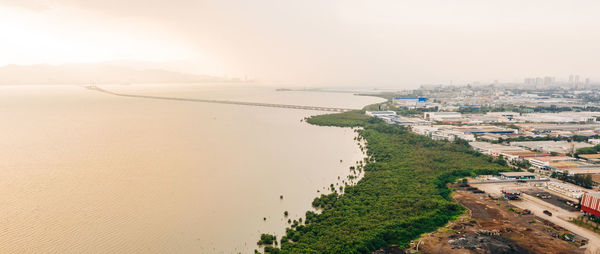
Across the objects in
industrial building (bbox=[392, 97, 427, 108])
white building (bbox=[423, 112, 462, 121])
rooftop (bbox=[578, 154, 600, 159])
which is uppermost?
industrial building (bbox=[392, 97, 427, 108])

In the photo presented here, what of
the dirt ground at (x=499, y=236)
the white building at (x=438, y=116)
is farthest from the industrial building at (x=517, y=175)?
the white building at (x=438, y=116)

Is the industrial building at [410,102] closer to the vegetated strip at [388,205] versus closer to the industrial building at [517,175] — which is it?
the vegetated strip at [388,205]

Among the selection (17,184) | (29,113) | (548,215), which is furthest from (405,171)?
(29,113)

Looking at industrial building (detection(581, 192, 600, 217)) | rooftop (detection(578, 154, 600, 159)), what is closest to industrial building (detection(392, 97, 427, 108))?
rooftop (detection(578, 154, 600, 159))

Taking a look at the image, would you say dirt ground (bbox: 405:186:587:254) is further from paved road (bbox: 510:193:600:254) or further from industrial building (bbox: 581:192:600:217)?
industrial building (bbox: 581:192:600:217)

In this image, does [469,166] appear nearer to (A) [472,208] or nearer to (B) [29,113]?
(A) [472,208]

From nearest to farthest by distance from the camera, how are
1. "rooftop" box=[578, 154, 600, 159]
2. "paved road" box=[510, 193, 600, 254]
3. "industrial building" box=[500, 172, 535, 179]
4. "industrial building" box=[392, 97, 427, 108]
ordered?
"paved road" box=[510, 193, 600, 254] → "industrial building" box=[500, 172, 535, 179] → "rooftop" box=[578, 154, 600, 159] → "industrial building" box=[392, 97, 427, 108]
